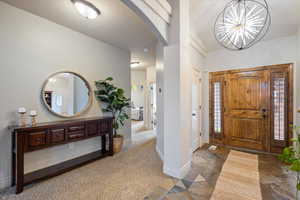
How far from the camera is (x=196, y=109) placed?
3361 mm

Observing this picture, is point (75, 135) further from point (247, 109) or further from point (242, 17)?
point (247, 109)

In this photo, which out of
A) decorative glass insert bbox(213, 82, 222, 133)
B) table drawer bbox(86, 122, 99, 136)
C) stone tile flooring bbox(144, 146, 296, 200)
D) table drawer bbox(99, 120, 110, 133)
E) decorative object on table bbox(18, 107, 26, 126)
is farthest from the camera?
decorative glass insert bbox(213, 82, 222, 133)

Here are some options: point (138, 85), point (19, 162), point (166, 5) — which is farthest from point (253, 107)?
Result: point (138, 85)

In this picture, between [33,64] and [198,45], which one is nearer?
[33,64]

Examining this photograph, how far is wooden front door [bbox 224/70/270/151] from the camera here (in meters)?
3.18

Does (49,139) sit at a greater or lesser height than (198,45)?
lesser

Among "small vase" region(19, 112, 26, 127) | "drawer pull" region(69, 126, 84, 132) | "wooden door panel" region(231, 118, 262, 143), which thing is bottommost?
"wooden door panel" region(231, 118, 262, 143)

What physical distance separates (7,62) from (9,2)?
87 cm

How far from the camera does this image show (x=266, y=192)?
1.86 metres

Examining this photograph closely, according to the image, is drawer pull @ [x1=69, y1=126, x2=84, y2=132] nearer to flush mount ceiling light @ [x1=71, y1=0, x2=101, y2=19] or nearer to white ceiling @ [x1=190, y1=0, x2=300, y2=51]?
flush mount ceiling light @ [x1=71, y1=0, x2=101, y2=19]

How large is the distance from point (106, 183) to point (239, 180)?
2062mm

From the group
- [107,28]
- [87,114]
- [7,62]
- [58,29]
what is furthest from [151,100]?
[7,62]

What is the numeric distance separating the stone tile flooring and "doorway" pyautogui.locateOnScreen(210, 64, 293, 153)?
541 millimetres

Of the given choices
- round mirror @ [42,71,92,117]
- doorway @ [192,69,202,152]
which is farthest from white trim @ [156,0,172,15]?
round mirror @ [42,71,92,117]
